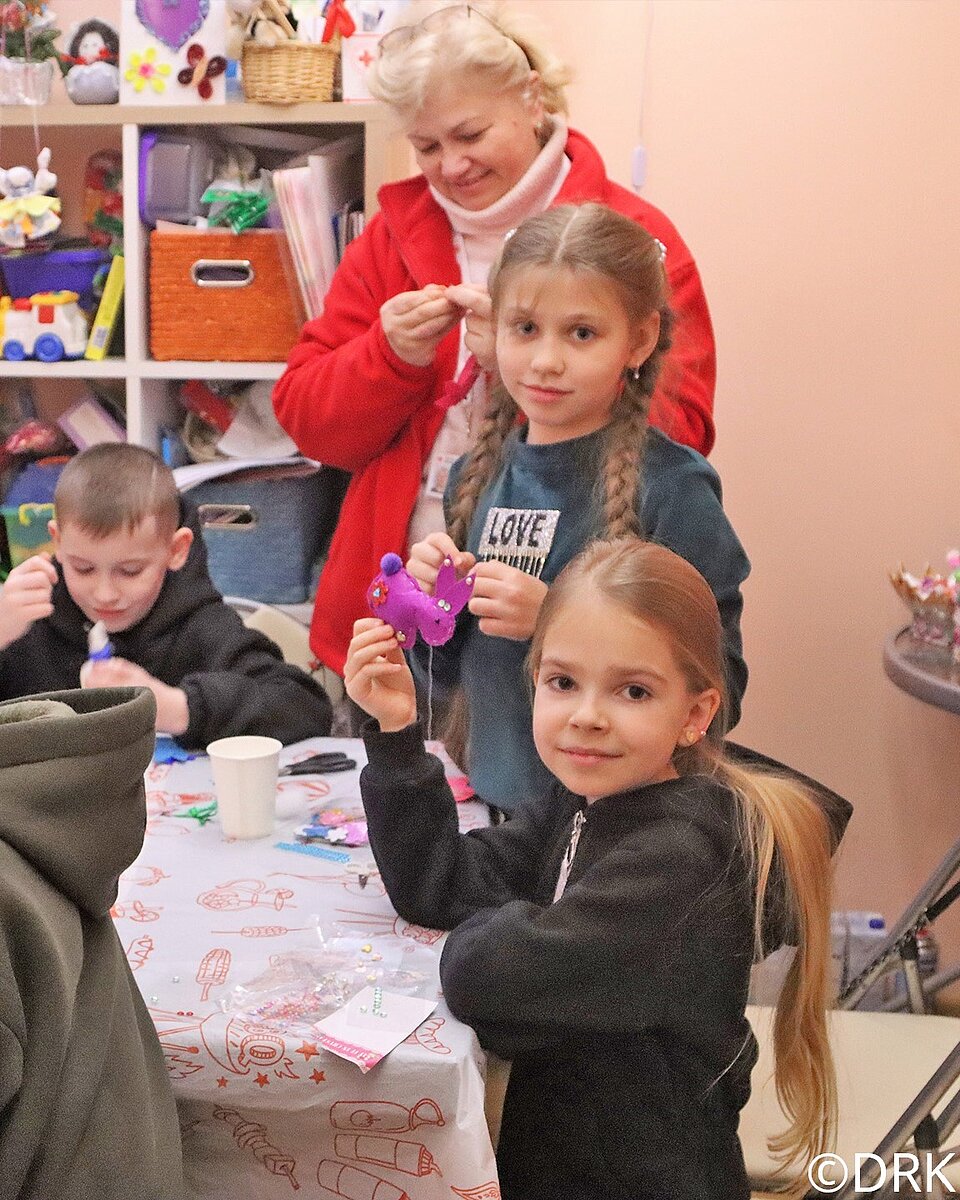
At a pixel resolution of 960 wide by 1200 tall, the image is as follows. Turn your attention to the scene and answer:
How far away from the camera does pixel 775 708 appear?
2609 millimetres

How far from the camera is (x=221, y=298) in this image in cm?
236

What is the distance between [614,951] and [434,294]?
0.92m

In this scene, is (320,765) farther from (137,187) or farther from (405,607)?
(137,187)

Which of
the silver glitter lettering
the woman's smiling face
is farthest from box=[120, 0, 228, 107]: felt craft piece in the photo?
the silver glitter lettering

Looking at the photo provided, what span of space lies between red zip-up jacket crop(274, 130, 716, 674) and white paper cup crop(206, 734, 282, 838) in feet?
1.99

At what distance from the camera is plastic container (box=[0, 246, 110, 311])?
8.05 ft

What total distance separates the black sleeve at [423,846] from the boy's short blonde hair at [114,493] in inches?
23.3

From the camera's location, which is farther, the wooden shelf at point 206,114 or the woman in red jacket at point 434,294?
the wooden shelf at point 206,114

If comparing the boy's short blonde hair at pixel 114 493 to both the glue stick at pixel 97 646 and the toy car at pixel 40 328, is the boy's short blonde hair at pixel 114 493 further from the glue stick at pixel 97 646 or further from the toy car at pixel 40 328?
the toy car at pixel 40 328

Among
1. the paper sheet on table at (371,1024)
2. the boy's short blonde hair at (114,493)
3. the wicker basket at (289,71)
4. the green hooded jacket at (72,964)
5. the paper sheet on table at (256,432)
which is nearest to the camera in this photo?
the green hooded jacket at (72,964)

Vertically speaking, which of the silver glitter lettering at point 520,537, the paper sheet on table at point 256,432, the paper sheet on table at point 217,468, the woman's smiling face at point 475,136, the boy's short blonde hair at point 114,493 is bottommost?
the paper sheet on table at point 217,468

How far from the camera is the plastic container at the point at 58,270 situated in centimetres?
245

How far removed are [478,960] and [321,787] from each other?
52cm

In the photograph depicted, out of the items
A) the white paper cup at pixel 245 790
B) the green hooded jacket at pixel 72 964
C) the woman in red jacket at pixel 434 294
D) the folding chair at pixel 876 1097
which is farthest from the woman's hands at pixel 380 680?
the folding chair at pixel 876 1097
